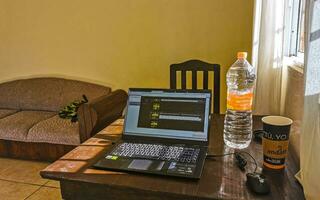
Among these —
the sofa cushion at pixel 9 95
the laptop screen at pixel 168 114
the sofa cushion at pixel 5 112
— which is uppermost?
the laptop screen at pixel 168 114

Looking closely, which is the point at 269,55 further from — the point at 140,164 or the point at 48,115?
the point at 48,115

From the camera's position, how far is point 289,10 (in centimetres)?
175

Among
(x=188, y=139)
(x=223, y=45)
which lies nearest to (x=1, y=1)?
(x=223, y=45)

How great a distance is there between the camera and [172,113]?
4.60 ft

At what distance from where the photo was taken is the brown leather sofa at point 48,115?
255cm

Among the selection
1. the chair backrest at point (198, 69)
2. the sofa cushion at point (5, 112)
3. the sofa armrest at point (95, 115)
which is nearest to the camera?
the chair backrest at point (198, 69)

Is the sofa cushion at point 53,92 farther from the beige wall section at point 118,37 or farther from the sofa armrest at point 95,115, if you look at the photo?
the sofa armrest at point 95,115

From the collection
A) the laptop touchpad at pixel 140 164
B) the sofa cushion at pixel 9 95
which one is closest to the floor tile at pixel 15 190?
the sofa cushion at pixel 9 95

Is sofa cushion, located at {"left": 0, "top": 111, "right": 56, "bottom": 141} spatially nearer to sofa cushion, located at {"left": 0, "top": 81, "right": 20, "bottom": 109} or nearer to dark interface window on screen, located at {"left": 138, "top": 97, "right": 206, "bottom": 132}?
sofa cushion, located at {"left": 0, "top": 81, "right": 20, "bottom": 109}

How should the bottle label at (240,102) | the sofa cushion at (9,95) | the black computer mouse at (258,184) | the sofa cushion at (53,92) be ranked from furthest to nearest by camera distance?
the sofa cushion at (9,95)
the sofa cushion at (53,92)
the bottle label at (240,102)
the black computer mouse at (258,184)

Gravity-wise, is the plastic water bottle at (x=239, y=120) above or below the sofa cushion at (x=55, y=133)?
above

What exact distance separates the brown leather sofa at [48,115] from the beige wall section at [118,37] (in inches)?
7.9

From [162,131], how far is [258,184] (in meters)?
0.53

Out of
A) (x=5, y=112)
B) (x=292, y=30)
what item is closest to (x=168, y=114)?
(x=292, y=30)
